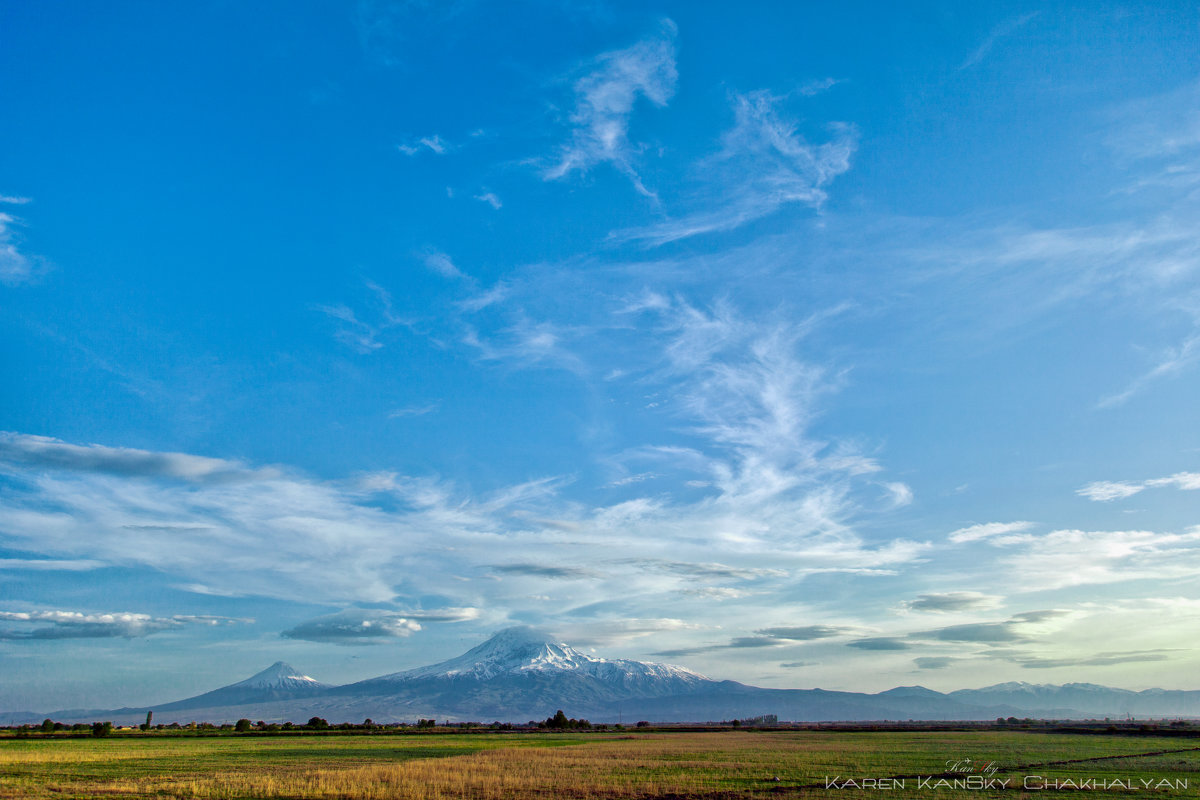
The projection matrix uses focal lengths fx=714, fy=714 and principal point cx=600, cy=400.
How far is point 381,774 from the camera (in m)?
46.5

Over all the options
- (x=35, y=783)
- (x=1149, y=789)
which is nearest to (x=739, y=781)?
(x=1149, y=789)

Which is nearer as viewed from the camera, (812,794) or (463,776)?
(812,794)

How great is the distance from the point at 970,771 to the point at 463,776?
34.4m

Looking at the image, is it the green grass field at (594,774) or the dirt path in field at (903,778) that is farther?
the green grass field at (594,774)

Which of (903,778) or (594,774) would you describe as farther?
(594,774)

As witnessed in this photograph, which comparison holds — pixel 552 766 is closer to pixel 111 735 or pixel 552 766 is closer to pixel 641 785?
pixel 641 785

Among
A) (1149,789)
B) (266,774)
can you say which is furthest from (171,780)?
(1149,789)

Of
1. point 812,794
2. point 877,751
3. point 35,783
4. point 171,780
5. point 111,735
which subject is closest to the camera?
point 812,794

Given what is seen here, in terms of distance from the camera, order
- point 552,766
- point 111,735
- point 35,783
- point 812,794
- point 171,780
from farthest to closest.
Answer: point 111,735 → point 552,766 → point 171,780 → point 35,783 → point 812,794

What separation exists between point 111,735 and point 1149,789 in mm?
142303

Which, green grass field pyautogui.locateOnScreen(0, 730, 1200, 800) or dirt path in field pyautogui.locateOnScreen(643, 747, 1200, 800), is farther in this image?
green grass field pyautogui.locateOnScreen(0, 730, 1200, 800)

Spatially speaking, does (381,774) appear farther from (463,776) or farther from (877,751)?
(877,751)

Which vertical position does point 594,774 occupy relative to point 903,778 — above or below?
below

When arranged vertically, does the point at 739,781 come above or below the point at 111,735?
above
